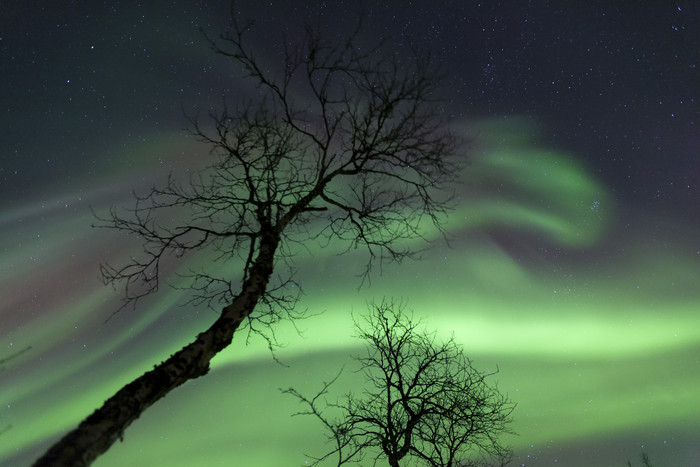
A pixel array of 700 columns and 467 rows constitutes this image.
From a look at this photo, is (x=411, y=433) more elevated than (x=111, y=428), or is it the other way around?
(x=111, y=428)

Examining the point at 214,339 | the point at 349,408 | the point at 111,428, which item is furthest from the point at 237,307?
the point at 349,408

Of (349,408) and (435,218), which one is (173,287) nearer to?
(435,218)

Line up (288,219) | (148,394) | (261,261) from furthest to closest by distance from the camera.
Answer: (288,219)
(261,261)
(148,394)

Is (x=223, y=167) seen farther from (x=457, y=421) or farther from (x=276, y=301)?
(x=457, y=421)

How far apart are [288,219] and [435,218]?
2.23 m

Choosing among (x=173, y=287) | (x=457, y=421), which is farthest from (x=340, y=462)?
(x=173, y=287)

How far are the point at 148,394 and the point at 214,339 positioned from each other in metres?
0.99

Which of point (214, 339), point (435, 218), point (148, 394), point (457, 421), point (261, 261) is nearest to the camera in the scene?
point (148, 394)

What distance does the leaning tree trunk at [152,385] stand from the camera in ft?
11.5

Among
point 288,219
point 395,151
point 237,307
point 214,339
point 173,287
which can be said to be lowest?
point 214,339

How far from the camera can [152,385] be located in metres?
4.36

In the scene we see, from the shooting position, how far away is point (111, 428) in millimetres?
3822

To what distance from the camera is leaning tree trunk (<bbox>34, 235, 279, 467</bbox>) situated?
351 centimetres

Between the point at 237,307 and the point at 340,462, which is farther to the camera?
the point at 340,462
